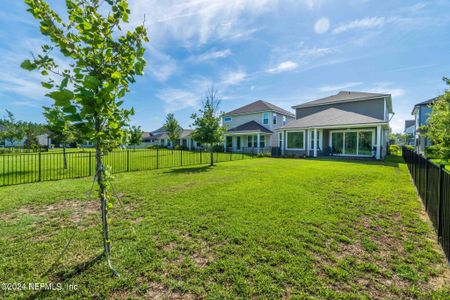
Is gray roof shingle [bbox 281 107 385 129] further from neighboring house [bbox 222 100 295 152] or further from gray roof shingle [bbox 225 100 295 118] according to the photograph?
gray roof shingle [bbox 225 100 295 118]

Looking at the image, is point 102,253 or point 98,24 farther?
point 102,253

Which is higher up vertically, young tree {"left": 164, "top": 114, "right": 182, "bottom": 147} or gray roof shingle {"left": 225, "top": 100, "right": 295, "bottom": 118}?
gray roof shingle {"left": 225, "top": 100, "right": 295, "bottom": 118}

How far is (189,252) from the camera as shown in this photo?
3.08 m

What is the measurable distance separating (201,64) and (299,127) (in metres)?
11.6

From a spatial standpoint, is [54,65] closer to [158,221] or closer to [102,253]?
[102,253]

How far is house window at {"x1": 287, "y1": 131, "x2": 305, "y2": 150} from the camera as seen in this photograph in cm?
2064

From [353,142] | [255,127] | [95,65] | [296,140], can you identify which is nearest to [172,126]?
[255,127]

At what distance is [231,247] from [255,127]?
78.5 ft

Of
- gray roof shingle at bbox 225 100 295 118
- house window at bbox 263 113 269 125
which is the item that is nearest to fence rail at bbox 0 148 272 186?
house window at bbox 263 113 269 125

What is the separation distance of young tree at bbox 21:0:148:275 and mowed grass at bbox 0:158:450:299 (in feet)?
1.82

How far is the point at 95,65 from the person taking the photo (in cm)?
244

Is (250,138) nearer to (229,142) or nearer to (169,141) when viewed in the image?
(229,142)

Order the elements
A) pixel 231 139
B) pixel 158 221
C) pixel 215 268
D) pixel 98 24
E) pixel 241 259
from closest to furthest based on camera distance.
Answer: pixel 98 24, pixel 215 268, pixel 241 259, pixel 158 221, pixel 231 139

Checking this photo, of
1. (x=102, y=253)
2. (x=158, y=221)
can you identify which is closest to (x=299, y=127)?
(x=158, y=221)
